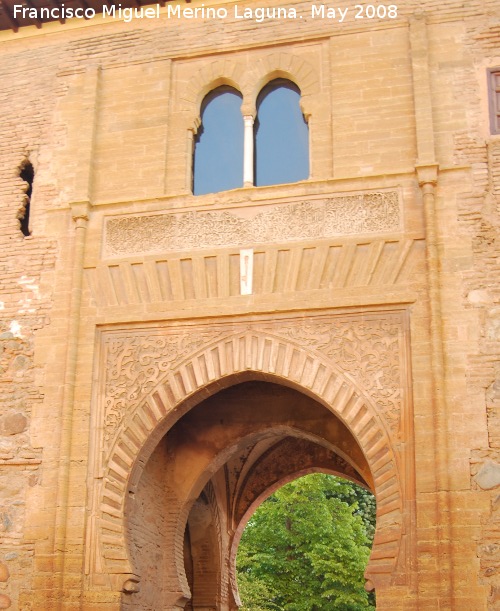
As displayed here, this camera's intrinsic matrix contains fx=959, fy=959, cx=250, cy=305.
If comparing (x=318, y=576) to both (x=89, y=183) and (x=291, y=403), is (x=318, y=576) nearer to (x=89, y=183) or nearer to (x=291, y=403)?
(x=291, y=403)

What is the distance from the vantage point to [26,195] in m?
10.8

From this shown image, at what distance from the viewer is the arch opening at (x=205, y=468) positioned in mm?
10180

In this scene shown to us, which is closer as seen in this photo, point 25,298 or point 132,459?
point 132,459

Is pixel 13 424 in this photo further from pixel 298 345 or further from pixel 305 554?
pixel 305 554

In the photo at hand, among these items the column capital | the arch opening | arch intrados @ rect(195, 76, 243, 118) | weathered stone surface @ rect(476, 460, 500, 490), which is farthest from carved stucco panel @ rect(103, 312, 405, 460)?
arch intrados @ rect(195, 76, 243, 118)

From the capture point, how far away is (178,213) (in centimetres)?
1001

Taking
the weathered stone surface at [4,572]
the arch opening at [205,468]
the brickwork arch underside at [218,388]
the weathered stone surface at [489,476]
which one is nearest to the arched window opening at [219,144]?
the brickwork arch underside at [218,388]

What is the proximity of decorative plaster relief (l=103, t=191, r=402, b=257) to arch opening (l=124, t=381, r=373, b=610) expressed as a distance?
2024 millimetres

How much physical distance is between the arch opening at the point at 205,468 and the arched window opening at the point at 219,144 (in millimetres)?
2343

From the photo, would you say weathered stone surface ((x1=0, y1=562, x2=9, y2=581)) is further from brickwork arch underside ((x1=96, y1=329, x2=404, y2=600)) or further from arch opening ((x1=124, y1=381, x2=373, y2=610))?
arch opening ((x1=124, y1=381, x2=373, y2=610))

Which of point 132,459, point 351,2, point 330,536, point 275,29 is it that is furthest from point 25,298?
point 330,536

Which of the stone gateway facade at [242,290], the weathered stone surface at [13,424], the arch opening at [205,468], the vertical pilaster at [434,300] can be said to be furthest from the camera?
the arch opening at [205,468]

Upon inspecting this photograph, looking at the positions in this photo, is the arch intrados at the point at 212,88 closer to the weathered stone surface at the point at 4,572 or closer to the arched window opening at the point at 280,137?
the arched window opening at the point at 280,137

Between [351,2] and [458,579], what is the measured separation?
20.1 ft
